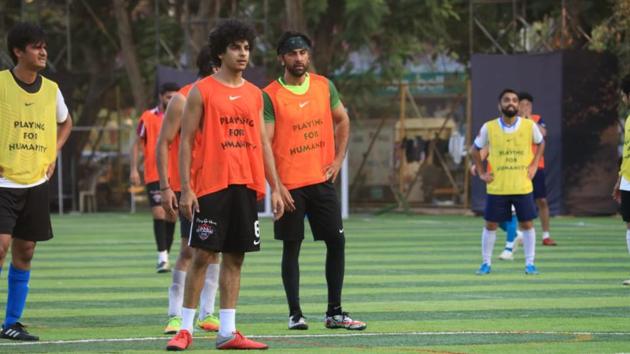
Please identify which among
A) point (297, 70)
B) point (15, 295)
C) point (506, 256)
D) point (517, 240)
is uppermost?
point (297, 70)

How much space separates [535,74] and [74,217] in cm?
1069

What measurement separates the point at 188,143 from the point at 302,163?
1614 millimetres

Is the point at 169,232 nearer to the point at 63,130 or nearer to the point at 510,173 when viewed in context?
the point at 510,173

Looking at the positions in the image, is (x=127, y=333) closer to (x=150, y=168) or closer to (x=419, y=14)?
(x=150, y=168)

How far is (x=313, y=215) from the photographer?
1092cm

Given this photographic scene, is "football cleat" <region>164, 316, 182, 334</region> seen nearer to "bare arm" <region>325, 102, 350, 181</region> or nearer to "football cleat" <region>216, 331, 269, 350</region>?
"football cleat" <region>216, 331, 269, 350</region>

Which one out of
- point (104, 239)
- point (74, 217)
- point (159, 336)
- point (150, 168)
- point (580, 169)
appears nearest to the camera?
point (159, 336)

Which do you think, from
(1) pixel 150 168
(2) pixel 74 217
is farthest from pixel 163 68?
(1) pixel 150 168

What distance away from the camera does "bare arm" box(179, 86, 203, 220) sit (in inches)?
368

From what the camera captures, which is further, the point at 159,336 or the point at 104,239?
the point at 104,239

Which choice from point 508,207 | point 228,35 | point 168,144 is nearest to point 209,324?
point 168,144

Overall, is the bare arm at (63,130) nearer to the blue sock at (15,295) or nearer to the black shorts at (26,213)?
the black shorts at (26,213)

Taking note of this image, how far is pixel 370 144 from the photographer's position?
117ft

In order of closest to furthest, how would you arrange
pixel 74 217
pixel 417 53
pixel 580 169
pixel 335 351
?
pixel 335 351 → pixel 580 169 → pixel 74 217 → pixel 417 53
